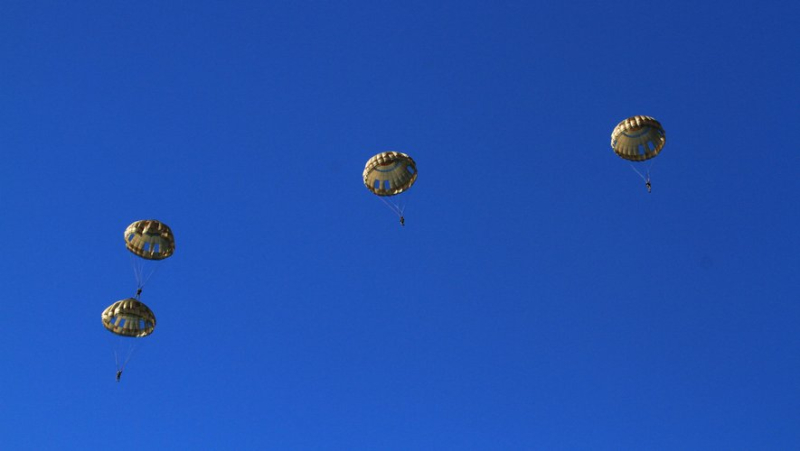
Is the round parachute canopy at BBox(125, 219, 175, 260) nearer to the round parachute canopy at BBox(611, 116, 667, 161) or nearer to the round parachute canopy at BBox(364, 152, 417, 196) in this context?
the round parachute canopy at BBox(364, 152, 417, 196)

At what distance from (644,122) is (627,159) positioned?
2.54 meters

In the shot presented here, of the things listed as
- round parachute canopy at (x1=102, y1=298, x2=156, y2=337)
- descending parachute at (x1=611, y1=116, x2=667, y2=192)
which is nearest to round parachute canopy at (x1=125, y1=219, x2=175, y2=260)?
round parachute canopy at (x1=102, y1=298, x2=156, y2=337)

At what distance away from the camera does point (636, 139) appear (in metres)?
51.4

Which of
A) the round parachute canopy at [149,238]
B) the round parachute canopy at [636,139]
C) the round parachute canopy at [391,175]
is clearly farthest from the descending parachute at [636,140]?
the round parachute canopy at [149,238]

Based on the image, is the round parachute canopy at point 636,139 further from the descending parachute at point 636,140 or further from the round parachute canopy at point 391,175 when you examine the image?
the round parachute canopy at point 391,175

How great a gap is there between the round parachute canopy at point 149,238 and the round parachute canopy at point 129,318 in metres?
2.81

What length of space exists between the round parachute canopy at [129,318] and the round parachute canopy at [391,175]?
14.4 metres

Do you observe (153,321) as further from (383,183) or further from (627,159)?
(627,159)

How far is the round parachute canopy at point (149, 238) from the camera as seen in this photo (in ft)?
170

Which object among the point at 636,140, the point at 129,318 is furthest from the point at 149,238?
the point at 636,140

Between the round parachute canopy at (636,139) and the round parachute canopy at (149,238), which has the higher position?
the round parachute canopy at (636,139)

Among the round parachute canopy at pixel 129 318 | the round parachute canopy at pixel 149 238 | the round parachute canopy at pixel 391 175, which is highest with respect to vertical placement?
the round parachute canopy at pixel 391 175

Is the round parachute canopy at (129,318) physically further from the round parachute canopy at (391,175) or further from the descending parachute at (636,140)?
the descending parachute at (636,140)

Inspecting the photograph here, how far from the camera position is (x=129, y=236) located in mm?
52062
